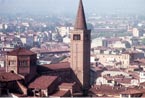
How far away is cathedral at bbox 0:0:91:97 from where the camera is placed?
31.3 m

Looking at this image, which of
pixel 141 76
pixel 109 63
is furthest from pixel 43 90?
pixel 109 63

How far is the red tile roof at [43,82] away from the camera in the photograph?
31773 mm

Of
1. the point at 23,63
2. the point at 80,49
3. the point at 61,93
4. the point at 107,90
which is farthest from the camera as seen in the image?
the point at 80,49

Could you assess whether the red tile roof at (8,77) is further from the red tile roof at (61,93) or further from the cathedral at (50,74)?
the red tile roof at (61,93)

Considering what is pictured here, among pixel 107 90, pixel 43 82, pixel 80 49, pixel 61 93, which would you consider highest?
pixel 80 49

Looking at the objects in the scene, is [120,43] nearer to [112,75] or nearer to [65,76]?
[112,75]

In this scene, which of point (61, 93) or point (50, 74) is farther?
point (50, 74)

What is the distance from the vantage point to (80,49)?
122 feet

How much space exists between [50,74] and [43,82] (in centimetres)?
266

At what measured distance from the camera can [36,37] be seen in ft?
304

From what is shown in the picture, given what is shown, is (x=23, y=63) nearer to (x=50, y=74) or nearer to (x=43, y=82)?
(x=43, y=82)

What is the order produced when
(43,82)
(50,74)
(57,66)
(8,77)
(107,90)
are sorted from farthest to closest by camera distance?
(57,66) → (50,74) → (107,90) → (43,82) → (8,77)

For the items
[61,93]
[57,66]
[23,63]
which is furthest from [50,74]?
[61,93]

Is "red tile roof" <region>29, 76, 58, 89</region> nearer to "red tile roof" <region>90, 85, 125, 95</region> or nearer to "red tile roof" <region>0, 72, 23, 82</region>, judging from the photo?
"red tile roof" <region>0, 72, 23, 82</region>
